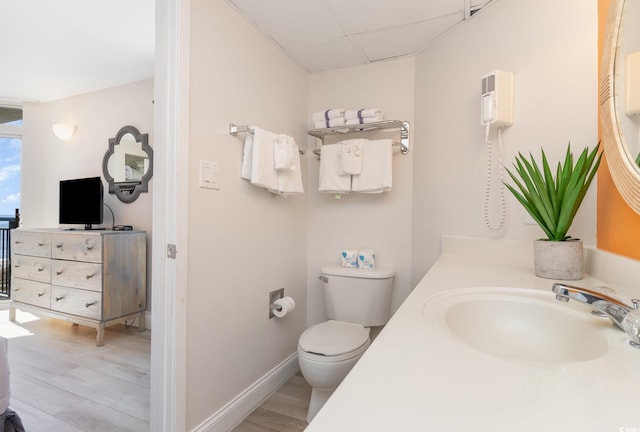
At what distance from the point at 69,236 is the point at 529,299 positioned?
3062 mm

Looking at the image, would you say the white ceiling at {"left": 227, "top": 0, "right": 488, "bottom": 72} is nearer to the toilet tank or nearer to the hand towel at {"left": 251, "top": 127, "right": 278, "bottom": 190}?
the hand towel at {"left": 251, "top": 127, "right": 278, "bottom": 190}

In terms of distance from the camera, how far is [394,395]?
0.37m

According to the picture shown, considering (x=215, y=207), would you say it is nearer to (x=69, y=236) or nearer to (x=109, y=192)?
(x=69, y=236)

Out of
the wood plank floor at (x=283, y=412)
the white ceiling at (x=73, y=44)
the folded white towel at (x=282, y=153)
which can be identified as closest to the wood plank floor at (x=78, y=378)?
the wood plank floor at (x=283, y=412)

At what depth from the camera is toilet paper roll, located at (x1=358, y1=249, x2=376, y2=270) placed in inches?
76.3

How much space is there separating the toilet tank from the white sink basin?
3.21 ft

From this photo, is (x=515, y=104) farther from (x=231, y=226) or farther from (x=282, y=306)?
(x=282, y=306)

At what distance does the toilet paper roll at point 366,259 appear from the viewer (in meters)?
1.94

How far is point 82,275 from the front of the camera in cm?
246

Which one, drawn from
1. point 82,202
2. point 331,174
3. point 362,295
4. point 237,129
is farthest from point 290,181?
point 82,202

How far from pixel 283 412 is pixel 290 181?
126 centimetres

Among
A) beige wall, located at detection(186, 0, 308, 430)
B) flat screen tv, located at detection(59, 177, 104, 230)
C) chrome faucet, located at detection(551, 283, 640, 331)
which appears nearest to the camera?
chrome faucet, located at detection(551, 283, 640, 331)

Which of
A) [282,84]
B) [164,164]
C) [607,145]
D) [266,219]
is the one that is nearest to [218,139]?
[164,164]

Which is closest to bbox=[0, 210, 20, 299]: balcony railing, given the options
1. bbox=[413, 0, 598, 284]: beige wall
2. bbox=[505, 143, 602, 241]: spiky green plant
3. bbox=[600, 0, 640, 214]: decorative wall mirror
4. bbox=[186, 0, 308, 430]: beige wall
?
bbox=[186, 0, 308, 430]: beige wall
